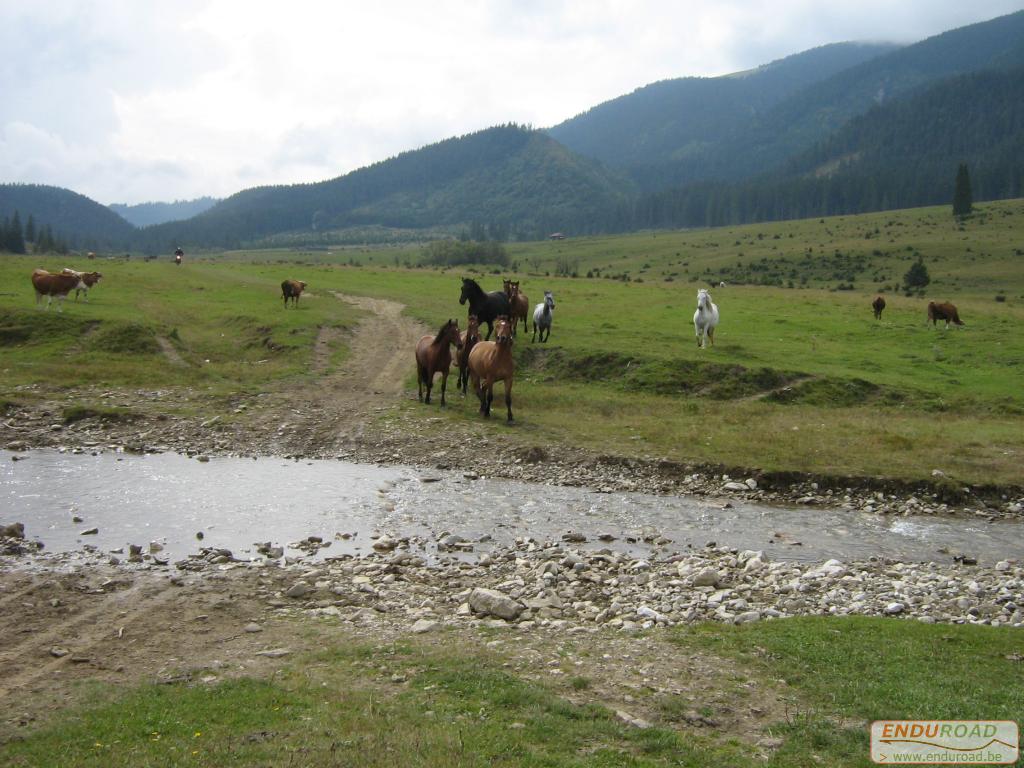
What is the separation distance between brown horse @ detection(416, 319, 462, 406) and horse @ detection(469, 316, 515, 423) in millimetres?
1148

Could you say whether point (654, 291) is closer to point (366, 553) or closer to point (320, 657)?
point (366, 553)

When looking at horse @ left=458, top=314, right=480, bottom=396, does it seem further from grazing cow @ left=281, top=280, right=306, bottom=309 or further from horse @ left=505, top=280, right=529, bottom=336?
grazing cow @ left=281, top=280, right=306, bottom=309

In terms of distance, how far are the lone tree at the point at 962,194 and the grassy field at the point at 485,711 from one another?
131392mm

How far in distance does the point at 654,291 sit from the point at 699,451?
35778mm

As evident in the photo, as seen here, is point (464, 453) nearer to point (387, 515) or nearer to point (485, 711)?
point (387, 515)

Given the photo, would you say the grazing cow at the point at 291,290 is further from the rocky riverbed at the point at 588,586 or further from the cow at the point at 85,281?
the rocky riverbed at the point at 588,586

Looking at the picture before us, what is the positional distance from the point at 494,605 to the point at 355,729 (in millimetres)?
3666

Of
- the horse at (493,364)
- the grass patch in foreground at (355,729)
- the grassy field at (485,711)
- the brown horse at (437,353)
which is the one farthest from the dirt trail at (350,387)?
the grass patch in foreground at (355,729)

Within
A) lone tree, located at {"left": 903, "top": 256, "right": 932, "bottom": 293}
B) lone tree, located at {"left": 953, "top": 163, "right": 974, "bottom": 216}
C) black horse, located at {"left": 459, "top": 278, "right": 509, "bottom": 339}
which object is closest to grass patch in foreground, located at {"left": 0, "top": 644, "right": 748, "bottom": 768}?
black horse, located at {"left": 459, "top": 278, "right": 509, "bottom": 339}

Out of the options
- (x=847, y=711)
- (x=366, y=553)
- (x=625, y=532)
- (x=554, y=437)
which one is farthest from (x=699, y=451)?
(x=847, y=711)

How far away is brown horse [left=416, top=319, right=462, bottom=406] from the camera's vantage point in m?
23.2

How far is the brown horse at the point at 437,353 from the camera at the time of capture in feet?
76.2

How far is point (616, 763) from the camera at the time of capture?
6.27 meters

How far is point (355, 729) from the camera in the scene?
6.62 meters
